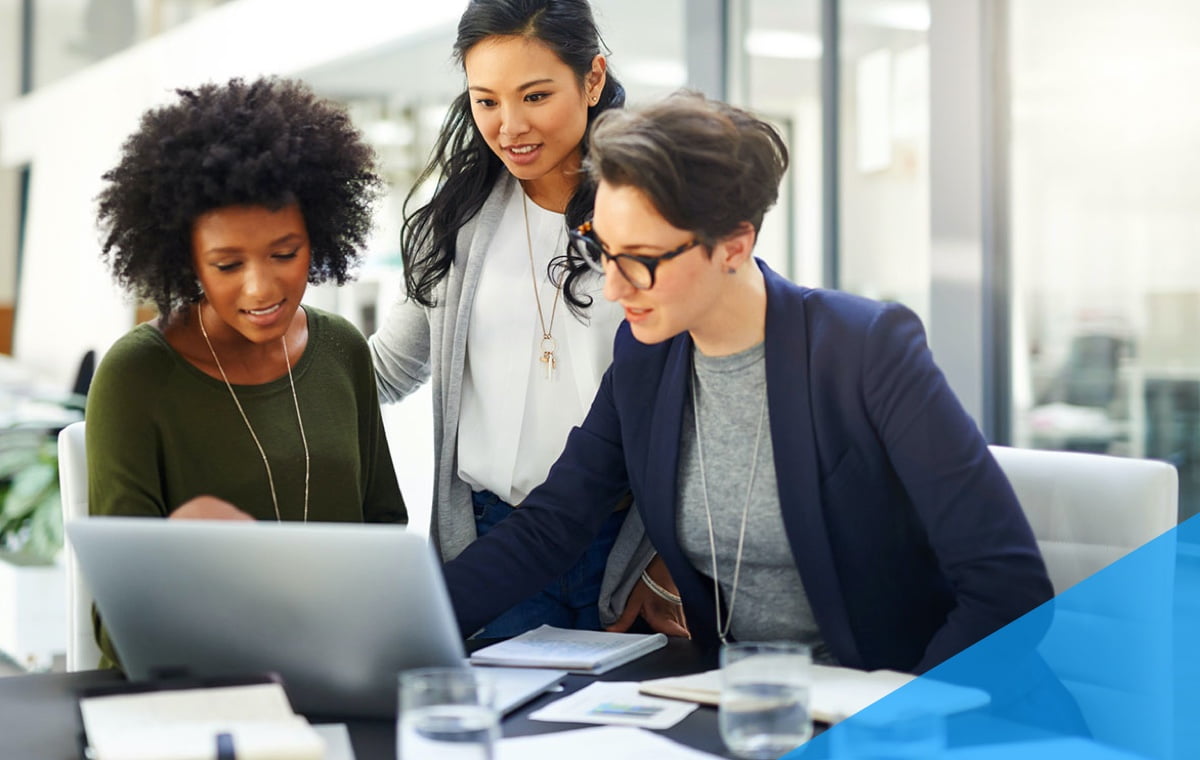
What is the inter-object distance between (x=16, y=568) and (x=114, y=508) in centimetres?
295

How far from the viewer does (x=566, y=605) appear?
2002 mm

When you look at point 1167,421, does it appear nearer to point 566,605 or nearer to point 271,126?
point 566,605

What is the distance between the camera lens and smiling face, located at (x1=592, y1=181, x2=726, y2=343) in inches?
59.8

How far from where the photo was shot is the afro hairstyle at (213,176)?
1560mm

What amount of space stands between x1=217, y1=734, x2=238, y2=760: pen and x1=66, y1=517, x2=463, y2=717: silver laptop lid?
0.18m

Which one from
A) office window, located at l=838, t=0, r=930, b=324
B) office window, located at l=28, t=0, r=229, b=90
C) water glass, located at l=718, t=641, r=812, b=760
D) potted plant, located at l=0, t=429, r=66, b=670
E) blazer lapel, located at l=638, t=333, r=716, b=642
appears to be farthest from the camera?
office window, located at l=28, t=0, r=229, b=90

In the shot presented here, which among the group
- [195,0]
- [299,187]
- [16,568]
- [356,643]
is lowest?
[16,568]

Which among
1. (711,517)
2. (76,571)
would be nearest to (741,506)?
(711,517)

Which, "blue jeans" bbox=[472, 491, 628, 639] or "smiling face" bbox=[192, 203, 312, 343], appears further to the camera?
"blue jeans" bbox=[472, 491, 628, 639]

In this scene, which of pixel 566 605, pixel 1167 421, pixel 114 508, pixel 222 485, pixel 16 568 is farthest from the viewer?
pixel 16 568

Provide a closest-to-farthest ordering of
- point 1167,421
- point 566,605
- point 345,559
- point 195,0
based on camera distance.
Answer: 1. point 345,559
2. point 566,605
3. point 1167,421
4. point 195,0

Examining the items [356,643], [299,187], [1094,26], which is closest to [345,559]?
[356,643]

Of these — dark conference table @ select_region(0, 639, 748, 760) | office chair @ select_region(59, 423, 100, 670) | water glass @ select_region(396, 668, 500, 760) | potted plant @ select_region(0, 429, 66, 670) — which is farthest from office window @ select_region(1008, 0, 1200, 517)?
potted plant @ select_region(0, 429, 66, 670)

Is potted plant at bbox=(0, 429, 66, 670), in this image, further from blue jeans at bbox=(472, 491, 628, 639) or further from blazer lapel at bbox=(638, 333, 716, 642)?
blazer lapel at bbox=(638, 333, 716, 642)
